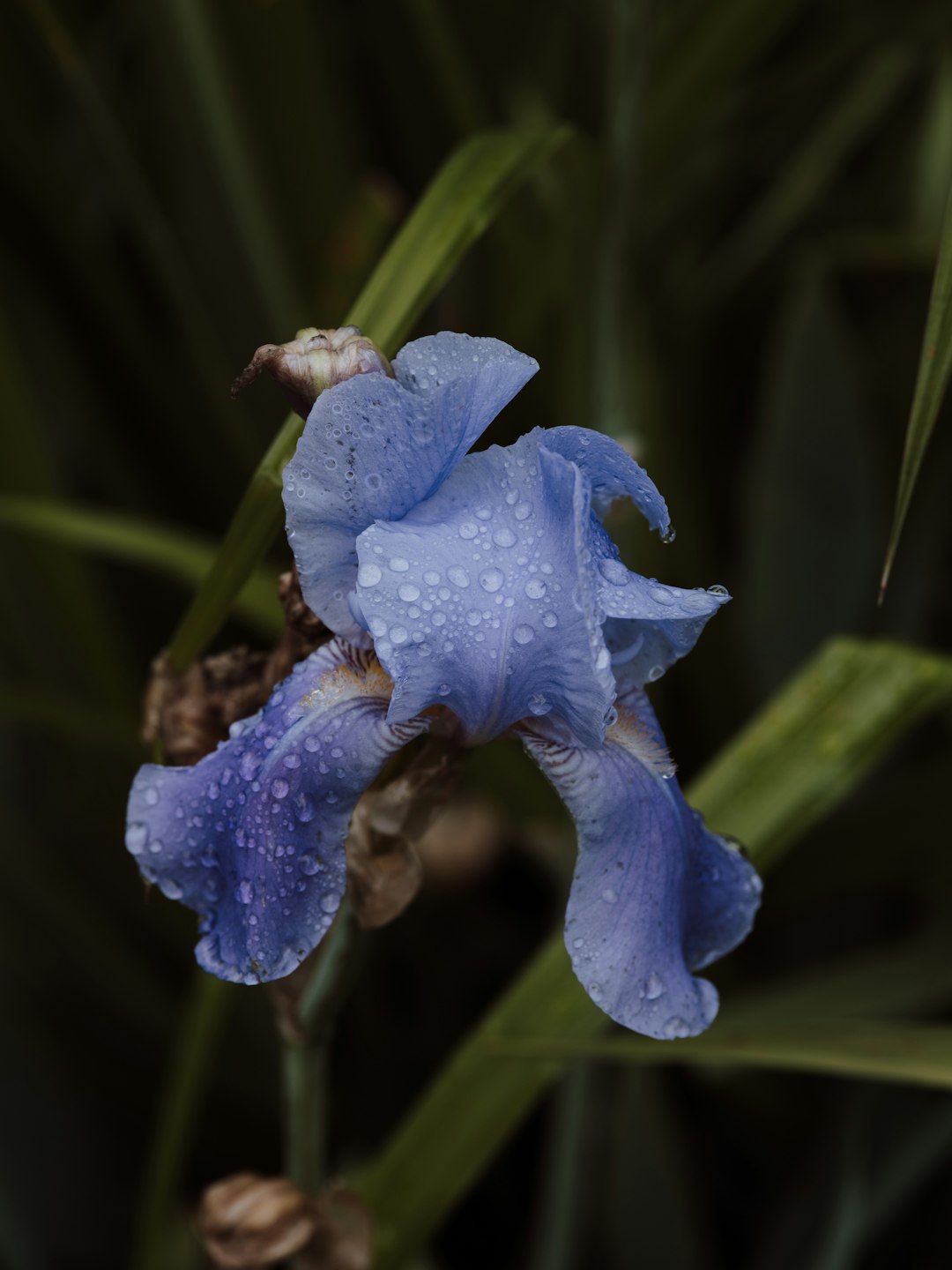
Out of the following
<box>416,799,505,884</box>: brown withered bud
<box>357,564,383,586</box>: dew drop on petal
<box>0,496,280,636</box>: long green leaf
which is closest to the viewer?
<box>357,564,383,586</box>: dew drop on petal

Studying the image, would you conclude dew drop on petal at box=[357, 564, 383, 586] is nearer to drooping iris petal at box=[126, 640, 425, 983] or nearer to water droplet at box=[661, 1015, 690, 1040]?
drooping iris petal at box=[126, 640, 425, 983]

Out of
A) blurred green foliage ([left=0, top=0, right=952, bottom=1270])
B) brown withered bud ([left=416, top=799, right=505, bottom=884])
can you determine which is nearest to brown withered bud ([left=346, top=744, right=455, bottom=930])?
blurred green foliage ([left=0, top=0, right=952, bottom=1270])

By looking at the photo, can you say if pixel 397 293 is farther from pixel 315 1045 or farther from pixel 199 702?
pixel 315 1045

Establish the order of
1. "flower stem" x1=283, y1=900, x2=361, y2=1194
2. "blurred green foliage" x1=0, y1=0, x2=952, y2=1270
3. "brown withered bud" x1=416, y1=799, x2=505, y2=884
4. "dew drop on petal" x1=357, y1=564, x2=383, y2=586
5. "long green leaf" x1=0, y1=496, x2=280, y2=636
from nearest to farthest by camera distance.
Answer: "dew drop on petal" x1=357, y1=564, x2=383, y2=586 < "flower stem" x1=283, y1=900, x2=361, y2=1194 < "long green leaf" x1=0, y1=496, x2=280, y2=636 < "blurred green foliage" x1=0, y1=0, x2=952, y2=1270 < "brown withered bud" x1=416, y1=799, x2=505, y2=884

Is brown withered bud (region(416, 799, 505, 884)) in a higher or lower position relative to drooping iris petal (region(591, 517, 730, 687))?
lower

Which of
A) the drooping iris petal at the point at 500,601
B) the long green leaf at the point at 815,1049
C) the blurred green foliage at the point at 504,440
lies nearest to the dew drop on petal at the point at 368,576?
the drooping iris petal at the point at 500,601

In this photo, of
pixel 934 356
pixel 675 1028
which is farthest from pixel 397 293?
pixel 675 1028
